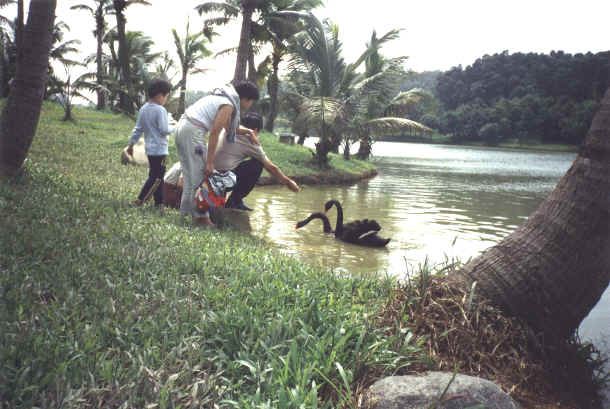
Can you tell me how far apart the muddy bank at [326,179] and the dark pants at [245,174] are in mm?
4203

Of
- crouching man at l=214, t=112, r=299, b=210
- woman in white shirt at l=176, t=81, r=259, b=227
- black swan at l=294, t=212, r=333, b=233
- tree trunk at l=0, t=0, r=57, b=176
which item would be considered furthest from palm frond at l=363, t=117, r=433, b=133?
tree trunk at l=0, t=0, r=57, b=176

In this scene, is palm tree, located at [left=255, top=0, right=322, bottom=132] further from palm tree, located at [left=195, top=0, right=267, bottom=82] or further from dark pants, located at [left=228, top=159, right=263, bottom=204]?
dark pants, located at [left=228, top=159, right=263, bottom=204]

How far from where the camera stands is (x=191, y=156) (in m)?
5.40

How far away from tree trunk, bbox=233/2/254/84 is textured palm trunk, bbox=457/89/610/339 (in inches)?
584

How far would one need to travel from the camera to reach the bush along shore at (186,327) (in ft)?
6.39

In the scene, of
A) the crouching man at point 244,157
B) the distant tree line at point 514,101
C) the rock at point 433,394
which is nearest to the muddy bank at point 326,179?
the crouching man at point 244,157

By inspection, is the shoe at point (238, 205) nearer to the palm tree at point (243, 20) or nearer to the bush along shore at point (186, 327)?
the bush along shore at point (186, 327)

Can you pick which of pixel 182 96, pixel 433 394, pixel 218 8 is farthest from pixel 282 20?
pixel 433 394

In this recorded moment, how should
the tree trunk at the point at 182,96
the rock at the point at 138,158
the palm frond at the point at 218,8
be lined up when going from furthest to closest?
1. the tree trunk at the point at 182,96
2. the palm frond at the point at 218,8
3. the rock at the point at 138,158

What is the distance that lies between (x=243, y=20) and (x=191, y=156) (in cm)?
1332

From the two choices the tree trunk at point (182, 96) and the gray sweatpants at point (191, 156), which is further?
the tree trunk at point (182, 96)

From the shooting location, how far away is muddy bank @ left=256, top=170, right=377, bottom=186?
1191 centimetres

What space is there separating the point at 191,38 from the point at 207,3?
14.8 metres

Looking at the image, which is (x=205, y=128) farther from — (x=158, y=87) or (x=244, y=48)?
(x=244, y=48)
